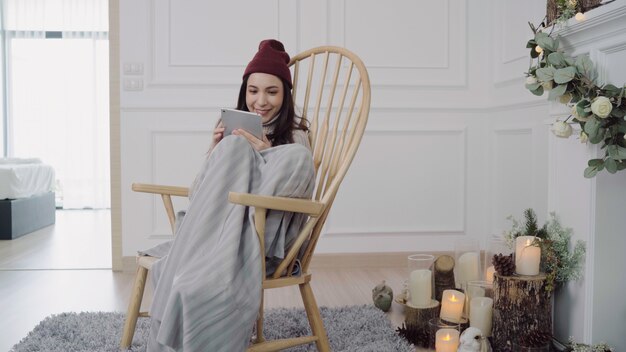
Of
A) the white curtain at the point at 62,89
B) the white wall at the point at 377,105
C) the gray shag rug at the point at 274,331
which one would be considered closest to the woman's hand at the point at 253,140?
the gray shag rug at the point at 274,331

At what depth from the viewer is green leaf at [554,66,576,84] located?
5.63 ft

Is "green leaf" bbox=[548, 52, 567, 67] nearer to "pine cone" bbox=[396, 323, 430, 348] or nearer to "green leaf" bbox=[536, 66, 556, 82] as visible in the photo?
"green leaf" bbox=[536, 66, 556, 82]

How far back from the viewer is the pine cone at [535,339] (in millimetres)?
1781

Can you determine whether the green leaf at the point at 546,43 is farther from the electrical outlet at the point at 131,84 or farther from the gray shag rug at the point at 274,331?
the electrical outlet at the point at 131,84

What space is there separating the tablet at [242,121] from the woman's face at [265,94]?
0.18 metres

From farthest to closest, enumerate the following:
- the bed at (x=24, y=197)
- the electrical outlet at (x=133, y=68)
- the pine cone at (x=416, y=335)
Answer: the bed at (x=24, y=197) → the electrical outlet at (x=133, y=68) → the pine cone at (x=416, y=335)

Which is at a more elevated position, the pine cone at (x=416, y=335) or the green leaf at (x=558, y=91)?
the green leaf at (x=558, y=91)

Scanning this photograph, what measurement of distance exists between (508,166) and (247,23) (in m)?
1.58

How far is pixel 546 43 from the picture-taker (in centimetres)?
182

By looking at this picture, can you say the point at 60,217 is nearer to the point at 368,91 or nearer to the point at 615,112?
the point at 368,91

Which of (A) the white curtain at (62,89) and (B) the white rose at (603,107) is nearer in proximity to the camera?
(B) the white rose at (603,107)

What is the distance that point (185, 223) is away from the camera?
5.05ft

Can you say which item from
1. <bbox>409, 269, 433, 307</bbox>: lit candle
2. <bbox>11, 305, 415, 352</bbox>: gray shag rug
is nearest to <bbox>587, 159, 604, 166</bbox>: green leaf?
<bbox>409, 269, 433, 307</bbox>: lit candle

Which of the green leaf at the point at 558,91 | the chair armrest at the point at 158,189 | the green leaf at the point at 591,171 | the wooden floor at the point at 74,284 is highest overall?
the green leaf at the point at 558,91
